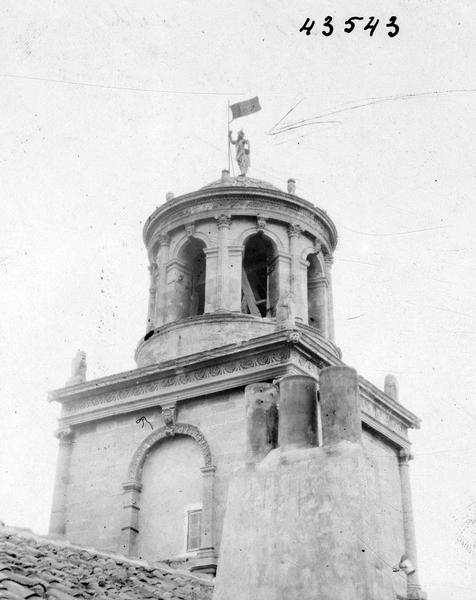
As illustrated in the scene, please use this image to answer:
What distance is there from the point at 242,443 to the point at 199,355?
2.34 m

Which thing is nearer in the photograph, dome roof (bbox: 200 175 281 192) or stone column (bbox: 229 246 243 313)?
stone column (bbox: 229 246 243 313)

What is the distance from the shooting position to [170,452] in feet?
63.9

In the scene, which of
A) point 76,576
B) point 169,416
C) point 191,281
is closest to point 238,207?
point 191,281

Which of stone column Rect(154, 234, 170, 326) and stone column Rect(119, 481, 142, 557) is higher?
stone column Rect(154, 234, 170, 326)

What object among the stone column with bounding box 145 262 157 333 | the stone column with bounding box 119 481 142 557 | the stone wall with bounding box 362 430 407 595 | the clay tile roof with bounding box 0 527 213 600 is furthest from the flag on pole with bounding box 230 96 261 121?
the clay tile roof with bounding box 0 527 213 600

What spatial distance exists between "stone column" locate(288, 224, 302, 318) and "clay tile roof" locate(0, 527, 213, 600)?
322 inches

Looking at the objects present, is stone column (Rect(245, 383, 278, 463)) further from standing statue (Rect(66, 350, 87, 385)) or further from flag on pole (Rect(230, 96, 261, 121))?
flag on pole (Rect(230, 96, 261, 121))

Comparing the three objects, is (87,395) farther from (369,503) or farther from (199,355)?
(369,503)

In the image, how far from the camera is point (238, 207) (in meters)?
22.3

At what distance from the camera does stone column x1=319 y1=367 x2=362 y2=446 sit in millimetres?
7309

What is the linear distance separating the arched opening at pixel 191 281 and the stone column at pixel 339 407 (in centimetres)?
1473

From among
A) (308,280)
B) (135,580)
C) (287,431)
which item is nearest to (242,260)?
(308,280)

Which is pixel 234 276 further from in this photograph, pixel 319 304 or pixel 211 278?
pixel 319 304

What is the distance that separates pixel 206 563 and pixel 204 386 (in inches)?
159
